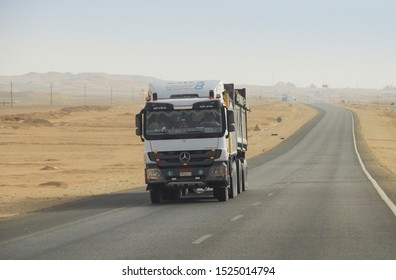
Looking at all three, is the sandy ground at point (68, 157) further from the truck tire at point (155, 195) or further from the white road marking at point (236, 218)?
the white road marking at point (236, 218)

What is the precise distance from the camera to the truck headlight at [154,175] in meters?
25.3

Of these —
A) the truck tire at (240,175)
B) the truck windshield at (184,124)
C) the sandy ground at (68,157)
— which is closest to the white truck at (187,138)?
the truck windshield at (184,124)

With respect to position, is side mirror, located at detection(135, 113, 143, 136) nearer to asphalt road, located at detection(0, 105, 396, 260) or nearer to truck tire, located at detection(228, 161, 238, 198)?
asphalt road, located at detection(0, 105, 396, 260)

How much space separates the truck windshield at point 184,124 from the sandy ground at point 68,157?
465 cm

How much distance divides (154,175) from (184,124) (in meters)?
1.78

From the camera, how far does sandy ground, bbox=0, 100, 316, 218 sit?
113ft

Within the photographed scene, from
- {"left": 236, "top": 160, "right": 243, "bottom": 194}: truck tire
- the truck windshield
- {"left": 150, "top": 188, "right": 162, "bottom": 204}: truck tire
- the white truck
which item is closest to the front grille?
the white truck

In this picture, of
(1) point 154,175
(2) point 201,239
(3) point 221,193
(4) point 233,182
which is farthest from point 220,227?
(4) point 233,182

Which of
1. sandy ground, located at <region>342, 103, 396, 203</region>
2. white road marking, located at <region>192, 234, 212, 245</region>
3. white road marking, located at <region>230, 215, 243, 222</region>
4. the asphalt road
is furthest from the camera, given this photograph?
sandy ground, located at <region>342, 103, 396, 203</region>

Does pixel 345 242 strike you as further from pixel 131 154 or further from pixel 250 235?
pixel 131 154

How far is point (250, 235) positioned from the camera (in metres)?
16.5

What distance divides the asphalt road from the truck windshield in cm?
214

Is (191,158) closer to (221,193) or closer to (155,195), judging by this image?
(221,193)

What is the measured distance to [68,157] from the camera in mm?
63375
